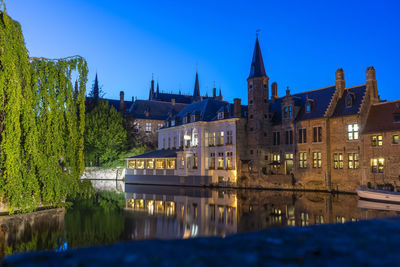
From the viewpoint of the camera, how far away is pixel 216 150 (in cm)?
4503

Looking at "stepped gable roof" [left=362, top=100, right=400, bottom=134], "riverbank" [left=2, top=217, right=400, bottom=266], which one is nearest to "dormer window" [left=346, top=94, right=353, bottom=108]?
"stepped gable roof" [left=362, top=100, right=400, bottom=134]

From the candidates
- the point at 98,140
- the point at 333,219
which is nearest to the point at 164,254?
the point at 333,219

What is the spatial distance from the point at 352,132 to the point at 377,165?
149 inches

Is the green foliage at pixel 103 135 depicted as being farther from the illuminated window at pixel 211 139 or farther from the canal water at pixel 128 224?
the canal water at pixel 128 224

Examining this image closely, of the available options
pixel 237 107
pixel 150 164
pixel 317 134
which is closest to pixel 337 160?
pixel 317 134

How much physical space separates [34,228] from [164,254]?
1049 centimetres

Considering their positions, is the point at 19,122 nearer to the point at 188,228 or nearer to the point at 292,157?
the point at 188,228

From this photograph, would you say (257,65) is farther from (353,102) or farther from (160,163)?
(160,163)

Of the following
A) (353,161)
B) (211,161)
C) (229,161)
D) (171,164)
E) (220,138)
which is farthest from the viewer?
(171,164)

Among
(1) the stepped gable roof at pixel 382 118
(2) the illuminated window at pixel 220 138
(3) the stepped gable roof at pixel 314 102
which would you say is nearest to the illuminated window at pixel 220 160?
(2) the illuminated window at pixel 220 138

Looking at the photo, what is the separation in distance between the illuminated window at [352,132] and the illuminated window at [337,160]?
1.92 meters

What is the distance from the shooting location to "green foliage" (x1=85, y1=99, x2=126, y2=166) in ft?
183

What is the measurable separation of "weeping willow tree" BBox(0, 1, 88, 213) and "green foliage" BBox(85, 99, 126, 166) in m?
40.3

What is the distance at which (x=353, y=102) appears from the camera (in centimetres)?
3459
